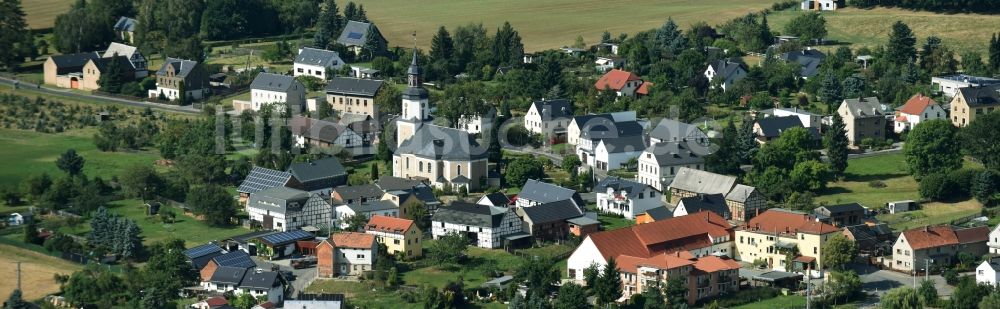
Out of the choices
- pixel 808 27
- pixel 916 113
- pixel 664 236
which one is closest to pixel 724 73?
pixel 916 113

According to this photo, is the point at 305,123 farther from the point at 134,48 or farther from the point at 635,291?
the point at 635,291

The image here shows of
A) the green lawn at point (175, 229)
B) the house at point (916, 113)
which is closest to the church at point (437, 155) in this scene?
the green lawn at point (175, 229)

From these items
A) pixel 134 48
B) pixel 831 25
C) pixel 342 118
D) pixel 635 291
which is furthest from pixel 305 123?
pixel 831 25

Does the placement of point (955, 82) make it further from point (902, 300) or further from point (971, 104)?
point (902, 300)

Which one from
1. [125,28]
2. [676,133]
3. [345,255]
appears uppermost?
[125,28]

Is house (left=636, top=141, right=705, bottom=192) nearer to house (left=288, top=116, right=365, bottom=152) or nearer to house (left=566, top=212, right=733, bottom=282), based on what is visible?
house (left=566, top=212, right=733, bottom=282)

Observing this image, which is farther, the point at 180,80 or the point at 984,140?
the point at 180,80
